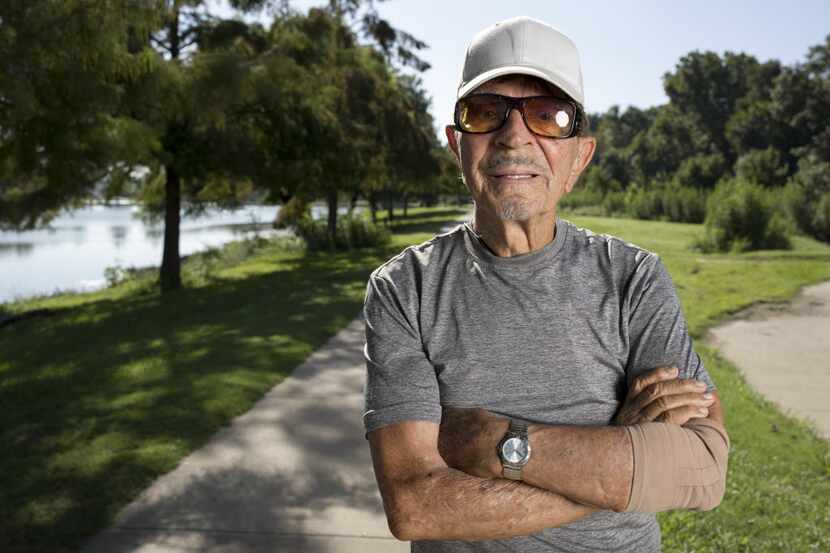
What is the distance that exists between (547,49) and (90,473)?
3.96 meters

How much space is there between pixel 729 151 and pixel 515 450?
226 ft

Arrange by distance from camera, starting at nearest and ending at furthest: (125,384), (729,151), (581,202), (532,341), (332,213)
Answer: (532,341) → (125,384) → (332,213) → (581,202) → (729,151)

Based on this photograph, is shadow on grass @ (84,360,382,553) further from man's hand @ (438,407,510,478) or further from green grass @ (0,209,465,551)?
man's hand @ (438,407,510,478)

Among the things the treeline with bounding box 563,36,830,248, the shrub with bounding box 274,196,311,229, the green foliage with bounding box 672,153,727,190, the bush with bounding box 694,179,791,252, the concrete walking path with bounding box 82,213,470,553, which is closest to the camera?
the concrete walking path with bounding box 82,213,470,553

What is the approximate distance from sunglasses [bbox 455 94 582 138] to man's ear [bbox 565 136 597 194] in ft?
0.35

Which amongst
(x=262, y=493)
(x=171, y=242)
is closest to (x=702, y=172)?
(x=171, y=242)

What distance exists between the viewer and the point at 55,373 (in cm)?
727

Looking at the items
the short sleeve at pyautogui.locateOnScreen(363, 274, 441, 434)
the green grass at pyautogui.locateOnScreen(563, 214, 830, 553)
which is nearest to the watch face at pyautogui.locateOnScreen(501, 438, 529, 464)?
the short sleeve at pyautogui.locateOnScreen(363, 274, 441, 434)

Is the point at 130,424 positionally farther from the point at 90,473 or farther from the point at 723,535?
the point at 723,535

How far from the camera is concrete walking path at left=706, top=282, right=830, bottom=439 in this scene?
20.6 ft

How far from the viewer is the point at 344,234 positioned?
922 inches

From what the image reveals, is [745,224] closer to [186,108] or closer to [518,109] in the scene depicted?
[186,108]

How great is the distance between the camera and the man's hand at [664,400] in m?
1.64

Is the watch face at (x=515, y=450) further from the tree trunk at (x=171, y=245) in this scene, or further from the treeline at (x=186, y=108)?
the tree trunk at (x=171, y=245)
